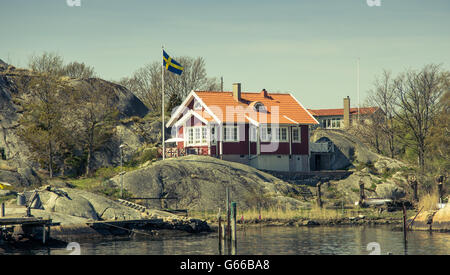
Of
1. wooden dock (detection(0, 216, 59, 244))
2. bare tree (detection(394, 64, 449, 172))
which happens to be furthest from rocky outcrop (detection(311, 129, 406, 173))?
wooden dock (detection(0, 216, 59, 244))

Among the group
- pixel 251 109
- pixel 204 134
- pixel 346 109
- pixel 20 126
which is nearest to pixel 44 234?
pixel 204 134

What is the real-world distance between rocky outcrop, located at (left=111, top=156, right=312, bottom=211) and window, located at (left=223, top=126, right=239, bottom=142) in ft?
20.0

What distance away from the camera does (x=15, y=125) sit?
222 ft

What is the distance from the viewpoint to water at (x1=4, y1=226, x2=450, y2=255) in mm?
38688

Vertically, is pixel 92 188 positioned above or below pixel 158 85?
below

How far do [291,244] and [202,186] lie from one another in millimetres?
16653

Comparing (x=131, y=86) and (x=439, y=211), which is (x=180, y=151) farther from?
(x=131, y=86)

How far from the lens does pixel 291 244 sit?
136 ft

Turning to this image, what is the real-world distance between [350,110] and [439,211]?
2579 inches

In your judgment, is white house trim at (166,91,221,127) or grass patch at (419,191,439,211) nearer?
grass patch at (419,191,439,211)

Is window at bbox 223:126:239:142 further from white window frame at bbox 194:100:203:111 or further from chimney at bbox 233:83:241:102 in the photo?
chimney at bbox 233:83:241:102
